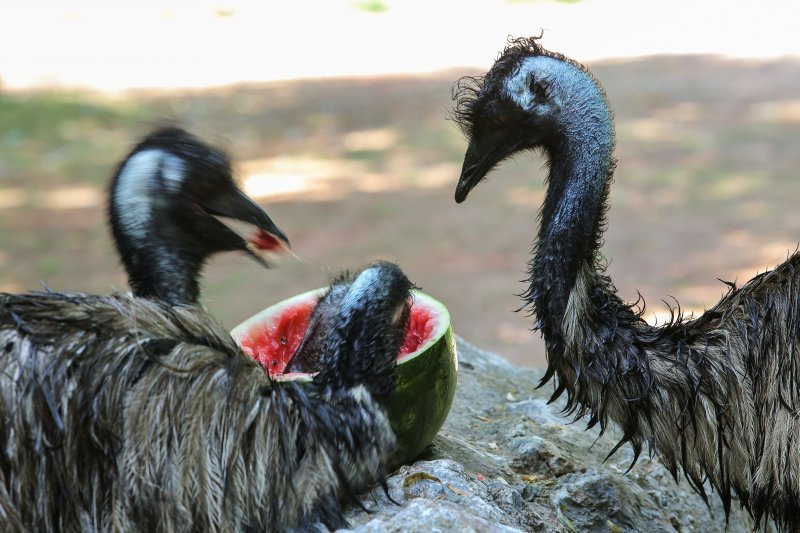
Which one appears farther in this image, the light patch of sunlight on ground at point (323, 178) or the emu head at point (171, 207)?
the light patch of sunlight on ground at point (323, 178)

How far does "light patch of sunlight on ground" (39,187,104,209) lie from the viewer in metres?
11.2

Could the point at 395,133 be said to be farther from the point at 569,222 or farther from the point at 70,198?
the point at 569,222

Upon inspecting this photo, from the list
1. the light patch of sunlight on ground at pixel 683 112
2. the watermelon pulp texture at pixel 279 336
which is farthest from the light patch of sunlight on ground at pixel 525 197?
the watermelon pulp texture at pixel 279 336

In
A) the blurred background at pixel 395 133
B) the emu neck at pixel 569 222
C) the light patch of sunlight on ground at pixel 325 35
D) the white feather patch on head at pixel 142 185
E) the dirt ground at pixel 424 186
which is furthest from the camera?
the light patch of sunlight on ground at pixel 325 35

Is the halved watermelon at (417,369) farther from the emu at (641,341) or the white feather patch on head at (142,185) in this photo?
the white feather patch on head at (142,185)

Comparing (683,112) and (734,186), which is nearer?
(734,186)

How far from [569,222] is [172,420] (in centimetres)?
169

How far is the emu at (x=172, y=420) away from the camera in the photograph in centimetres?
330

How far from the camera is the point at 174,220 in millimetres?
4504

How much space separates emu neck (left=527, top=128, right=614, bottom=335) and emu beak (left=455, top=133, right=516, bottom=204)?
29cm

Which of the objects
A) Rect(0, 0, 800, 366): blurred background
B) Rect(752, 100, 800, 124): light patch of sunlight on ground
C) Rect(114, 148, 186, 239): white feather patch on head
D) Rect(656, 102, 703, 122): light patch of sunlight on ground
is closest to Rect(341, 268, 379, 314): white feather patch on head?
Rect(114, 148, 186, 239): white feather patch on head

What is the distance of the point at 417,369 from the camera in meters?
3.91

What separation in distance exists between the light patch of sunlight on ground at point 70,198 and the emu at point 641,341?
773cm

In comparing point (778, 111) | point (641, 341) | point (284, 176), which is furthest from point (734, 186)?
point (641, 341)
